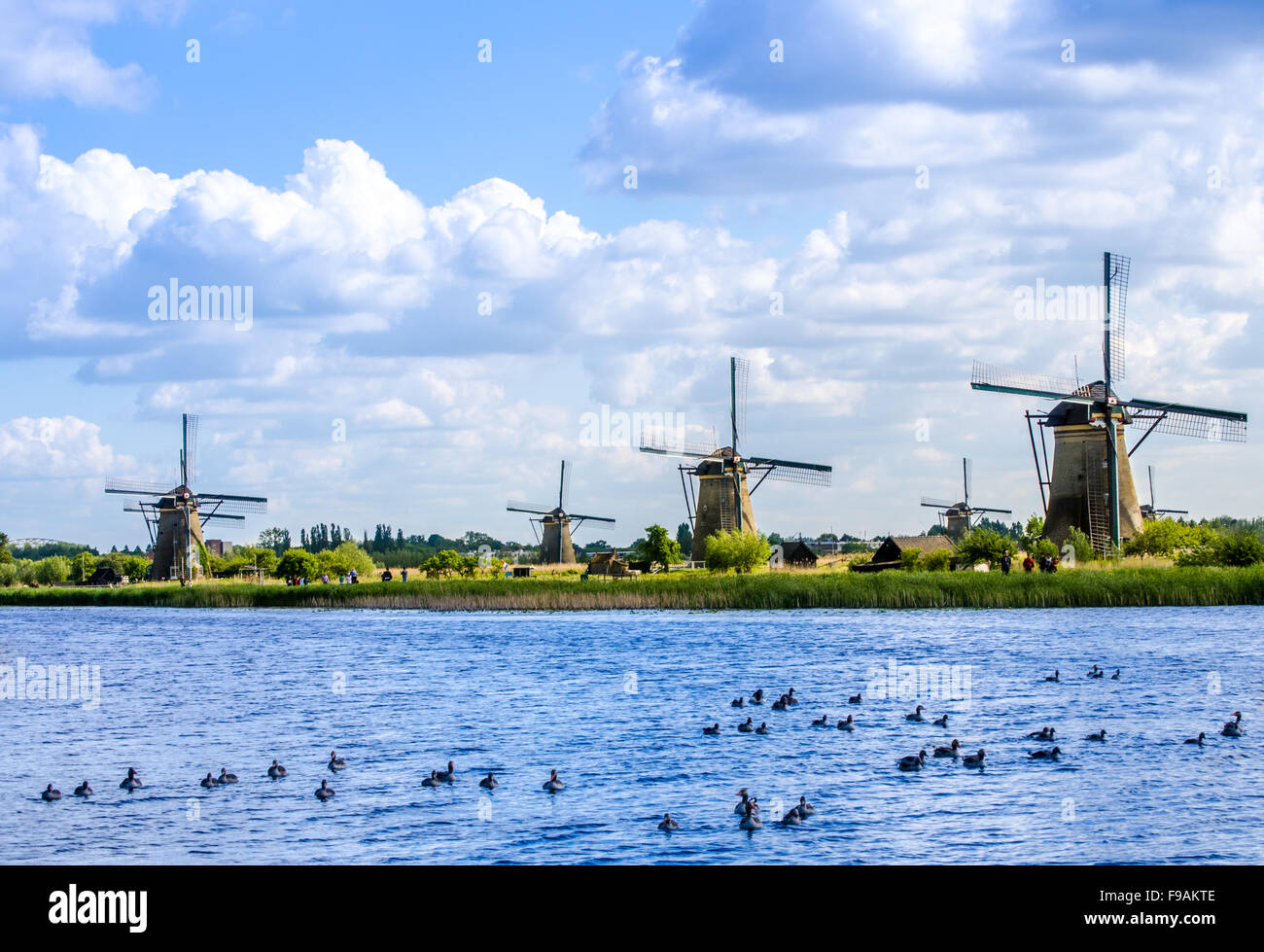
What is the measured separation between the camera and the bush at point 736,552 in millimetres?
80188

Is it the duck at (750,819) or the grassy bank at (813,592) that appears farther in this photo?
the grassy bank at (813,592)

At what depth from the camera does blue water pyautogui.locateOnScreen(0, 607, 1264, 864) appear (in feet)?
58.0

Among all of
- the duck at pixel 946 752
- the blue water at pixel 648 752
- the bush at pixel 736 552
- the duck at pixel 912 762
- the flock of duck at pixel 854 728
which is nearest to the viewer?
the blue water at pixel 648 752

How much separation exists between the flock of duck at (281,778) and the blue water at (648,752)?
218mm

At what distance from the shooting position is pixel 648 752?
2491 centimetres

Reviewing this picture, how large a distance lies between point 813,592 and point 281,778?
39.2 m

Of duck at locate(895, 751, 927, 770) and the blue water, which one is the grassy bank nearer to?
the blue water

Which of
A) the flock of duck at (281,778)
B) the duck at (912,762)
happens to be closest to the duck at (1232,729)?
the duck at (912,762)

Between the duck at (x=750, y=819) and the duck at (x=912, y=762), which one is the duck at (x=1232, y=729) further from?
the duck at (x=750, y=819)

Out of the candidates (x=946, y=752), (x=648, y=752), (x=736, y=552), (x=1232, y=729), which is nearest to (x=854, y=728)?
(x=946, y=752)

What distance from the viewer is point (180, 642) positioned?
2176 inches

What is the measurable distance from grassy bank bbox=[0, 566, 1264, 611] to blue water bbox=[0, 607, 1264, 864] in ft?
13.3
